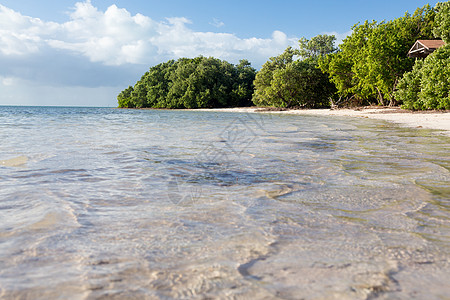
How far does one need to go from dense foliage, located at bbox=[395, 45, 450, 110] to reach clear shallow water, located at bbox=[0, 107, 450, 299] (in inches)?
713

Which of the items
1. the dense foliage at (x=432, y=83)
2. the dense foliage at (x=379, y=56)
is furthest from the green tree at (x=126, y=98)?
the dense foliage at (x=432, y=83)

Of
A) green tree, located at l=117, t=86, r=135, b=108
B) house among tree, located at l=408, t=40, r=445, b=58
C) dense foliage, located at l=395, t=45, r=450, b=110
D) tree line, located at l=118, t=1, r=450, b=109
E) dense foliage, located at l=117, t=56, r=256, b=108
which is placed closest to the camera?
dense foliage, located at l=395, t=45, r=450, b=110

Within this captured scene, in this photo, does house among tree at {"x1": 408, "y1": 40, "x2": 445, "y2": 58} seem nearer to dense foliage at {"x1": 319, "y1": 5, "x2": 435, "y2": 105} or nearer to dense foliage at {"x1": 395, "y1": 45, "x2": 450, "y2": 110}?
dense foliage at {"x1": 319, "y1": 5, "x2": 435, "y2": 105}

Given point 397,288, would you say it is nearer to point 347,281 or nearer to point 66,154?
point 347,281

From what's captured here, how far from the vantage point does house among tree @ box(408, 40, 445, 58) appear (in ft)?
86.7

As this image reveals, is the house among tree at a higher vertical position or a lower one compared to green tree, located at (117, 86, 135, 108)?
higher

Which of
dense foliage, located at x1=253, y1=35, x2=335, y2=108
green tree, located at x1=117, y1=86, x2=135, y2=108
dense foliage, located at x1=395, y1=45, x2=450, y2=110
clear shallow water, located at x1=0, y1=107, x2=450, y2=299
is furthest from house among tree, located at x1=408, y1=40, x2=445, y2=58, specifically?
green tree, located at x1=117, y1=86, x2=135, y2=108

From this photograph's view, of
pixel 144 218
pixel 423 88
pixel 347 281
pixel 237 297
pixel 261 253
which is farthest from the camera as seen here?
pixel 423 88

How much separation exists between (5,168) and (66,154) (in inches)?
60.1

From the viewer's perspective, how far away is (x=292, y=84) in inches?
1606

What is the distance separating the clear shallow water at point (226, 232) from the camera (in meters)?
1.73

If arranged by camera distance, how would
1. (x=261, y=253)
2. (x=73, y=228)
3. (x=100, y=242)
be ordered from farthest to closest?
(x=73, y=228) → (x=100, y=242) → (x=261, y=253)

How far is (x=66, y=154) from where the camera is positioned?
21.1 feet

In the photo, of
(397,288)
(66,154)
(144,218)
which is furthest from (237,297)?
(66,154)
